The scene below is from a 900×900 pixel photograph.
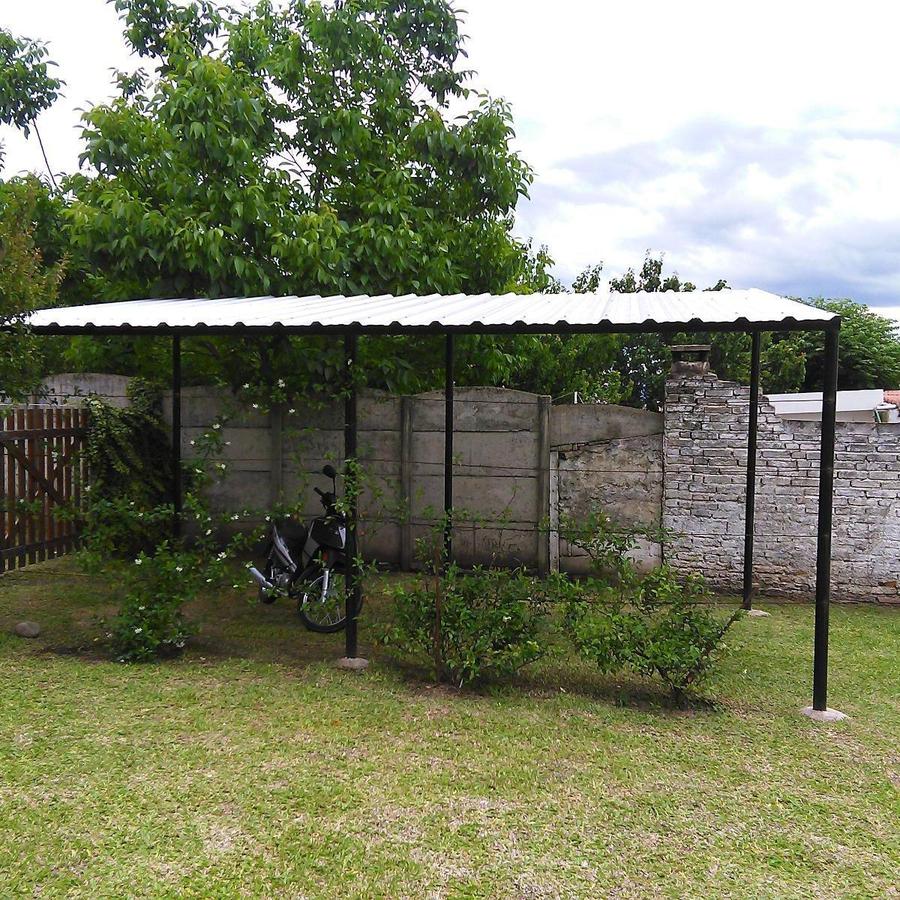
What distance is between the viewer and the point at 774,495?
6445 mm

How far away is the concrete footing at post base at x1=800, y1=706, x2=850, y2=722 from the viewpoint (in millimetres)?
3982

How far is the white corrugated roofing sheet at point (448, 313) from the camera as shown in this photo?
4.04 metres

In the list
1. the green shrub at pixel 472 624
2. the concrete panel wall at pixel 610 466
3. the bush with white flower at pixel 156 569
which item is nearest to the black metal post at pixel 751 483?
the concrete panel wall at pixel 610 466

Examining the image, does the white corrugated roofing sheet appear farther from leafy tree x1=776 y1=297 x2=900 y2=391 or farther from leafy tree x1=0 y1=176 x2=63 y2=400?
leafy tree x1=776 y1=297 x2=900 y2=391

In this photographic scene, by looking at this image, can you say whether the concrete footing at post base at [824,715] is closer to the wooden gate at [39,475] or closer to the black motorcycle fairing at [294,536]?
the black motorcycle fairing at [294,536]

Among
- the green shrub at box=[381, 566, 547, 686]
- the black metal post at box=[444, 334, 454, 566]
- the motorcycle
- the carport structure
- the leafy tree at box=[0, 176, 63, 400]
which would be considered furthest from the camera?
the motorcycle

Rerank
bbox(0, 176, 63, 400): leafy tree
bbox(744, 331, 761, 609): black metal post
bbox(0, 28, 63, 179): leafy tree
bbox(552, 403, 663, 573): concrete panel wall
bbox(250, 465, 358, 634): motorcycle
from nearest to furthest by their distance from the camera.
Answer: bbox(0, 176, 63, 400): leafy tree, bbox(250, 465, 358, 634): motorcycle, bbox(744, 331, 761, 609): black metal post, bbox(552, 403, 663, 573): concrete panel wall, bbox(0, 28, 63, 179): leafy tree

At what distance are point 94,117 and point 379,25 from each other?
11.2ft

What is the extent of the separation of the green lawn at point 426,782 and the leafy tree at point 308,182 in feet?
11.3

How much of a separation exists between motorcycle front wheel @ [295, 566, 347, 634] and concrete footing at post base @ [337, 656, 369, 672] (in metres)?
0.34

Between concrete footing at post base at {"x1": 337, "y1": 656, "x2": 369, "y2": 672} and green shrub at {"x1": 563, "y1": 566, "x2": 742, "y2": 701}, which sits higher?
green shrub at {"x1": 563, "y1": 566, "x2": 742, "y2": 701}

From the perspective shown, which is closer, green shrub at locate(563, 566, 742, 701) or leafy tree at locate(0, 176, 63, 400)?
green shrub at locate(563, 566, 742, 701)

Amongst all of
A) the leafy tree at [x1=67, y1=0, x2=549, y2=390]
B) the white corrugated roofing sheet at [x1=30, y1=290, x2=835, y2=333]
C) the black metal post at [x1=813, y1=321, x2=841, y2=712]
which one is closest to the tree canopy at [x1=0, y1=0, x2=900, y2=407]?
the leafy tree at [x1=67, y1=0, x2=549, y2=390]

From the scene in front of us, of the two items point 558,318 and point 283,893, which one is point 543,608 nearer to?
point 558,318
